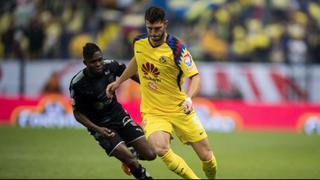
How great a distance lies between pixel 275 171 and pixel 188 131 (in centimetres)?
377

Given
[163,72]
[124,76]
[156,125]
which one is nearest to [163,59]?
[163,72]

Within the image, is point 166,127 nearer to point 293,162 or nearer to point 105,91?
point 105,91

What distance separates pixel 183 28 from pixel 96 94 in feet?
39.2

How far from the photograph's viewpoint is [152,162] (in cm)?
1379

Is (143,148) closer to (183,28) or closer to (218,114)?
(218,114)

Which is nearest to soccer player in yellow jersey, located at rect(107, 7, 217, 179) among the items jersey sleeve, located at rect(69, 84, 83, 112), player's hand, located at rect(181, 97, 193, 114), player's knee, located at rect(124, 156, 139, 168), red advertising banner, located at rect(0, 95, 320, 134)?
player's hand, located at rect(181, 97, 193, 114)

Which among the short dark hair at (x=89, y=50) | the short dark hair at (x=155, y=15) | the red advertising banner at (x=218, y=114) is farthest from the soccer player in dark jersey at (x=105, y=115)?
the red advertising banner at (x=218, y=114)

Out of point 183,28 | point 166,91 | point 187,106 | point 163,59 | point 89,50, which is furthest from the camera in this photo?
point 183,28

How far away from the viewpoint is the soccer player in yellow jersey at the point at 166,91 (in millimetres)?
8602

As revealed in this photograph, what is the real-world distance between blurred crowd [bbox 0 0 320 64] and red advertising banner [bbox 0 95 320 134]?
54.5 inches

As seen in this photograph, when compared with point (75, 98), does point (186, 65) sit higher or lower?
higher

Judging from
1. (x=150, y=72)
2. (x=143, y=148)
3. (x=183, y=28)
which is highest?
(x=150, y=72)

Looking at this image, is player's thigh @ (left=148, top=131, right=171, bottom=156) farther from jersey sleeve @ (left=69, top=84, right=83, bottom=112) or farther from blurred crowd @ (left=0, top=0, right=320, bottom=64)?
blurred crowd @ (left=0, top=0, right=320, bottom=64)

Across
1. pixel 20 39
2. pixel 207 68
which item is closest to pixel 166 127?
pixel 207 68
